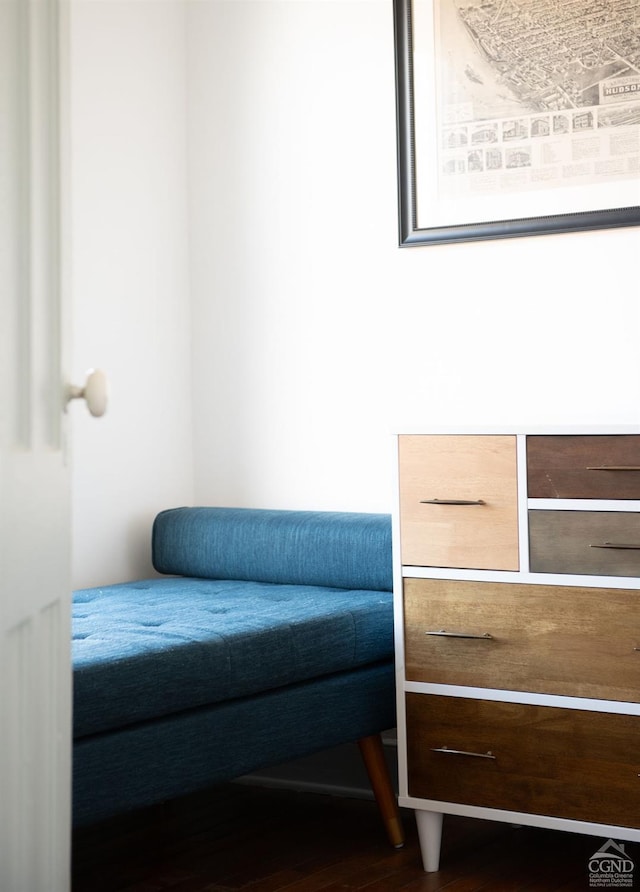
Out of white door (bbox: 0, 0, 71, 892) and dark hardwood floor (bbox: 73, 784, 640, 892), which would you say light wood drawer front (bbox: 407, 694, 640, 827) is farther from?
white door (bbox: 0, 0, 71, 892)

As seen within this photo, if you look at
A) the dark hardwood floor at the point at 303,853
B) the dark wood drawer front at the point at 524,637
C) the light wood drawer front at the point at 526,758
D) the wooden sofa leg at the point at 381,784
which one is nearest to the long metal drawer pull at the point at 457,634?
the dark wood drawer front at the point at 524,637

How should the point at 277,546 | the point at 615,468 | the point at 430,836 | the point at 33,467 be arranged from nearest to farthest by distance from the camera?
1. the point at 33,467
2. the point at 615,468
3. the point at 430,836
4. the point at 277,546

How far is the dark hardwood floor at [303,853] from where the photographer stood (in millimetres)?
2307

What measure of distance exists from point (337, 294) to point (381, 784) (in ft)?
4.35

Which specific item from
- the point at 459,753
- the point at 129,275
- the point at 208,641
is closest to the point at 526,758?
the point at 459,753

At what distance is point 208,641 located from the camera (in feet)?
6.94

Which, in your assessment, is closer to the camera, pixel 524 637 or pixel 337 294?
pixel 524 637

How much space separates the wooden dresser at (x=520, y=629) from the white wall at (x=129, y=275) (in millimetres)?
1075

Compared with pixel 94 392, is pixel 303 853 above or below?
below

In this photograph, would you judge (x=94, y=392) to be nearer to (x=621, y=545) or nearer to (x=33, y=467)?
(x=33, y=467)

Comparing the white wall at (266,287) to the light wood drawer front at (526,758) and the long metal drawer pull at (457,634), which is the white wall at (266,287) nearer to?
the long metal drawer pull at (457,634)

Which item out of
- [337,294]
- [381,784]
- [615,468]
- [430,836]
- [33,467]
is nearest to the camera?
[33,467]

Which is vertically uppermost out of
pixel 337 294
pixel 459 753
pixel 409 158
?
pixel 409 158

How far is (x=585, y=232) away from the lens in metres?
2.69
